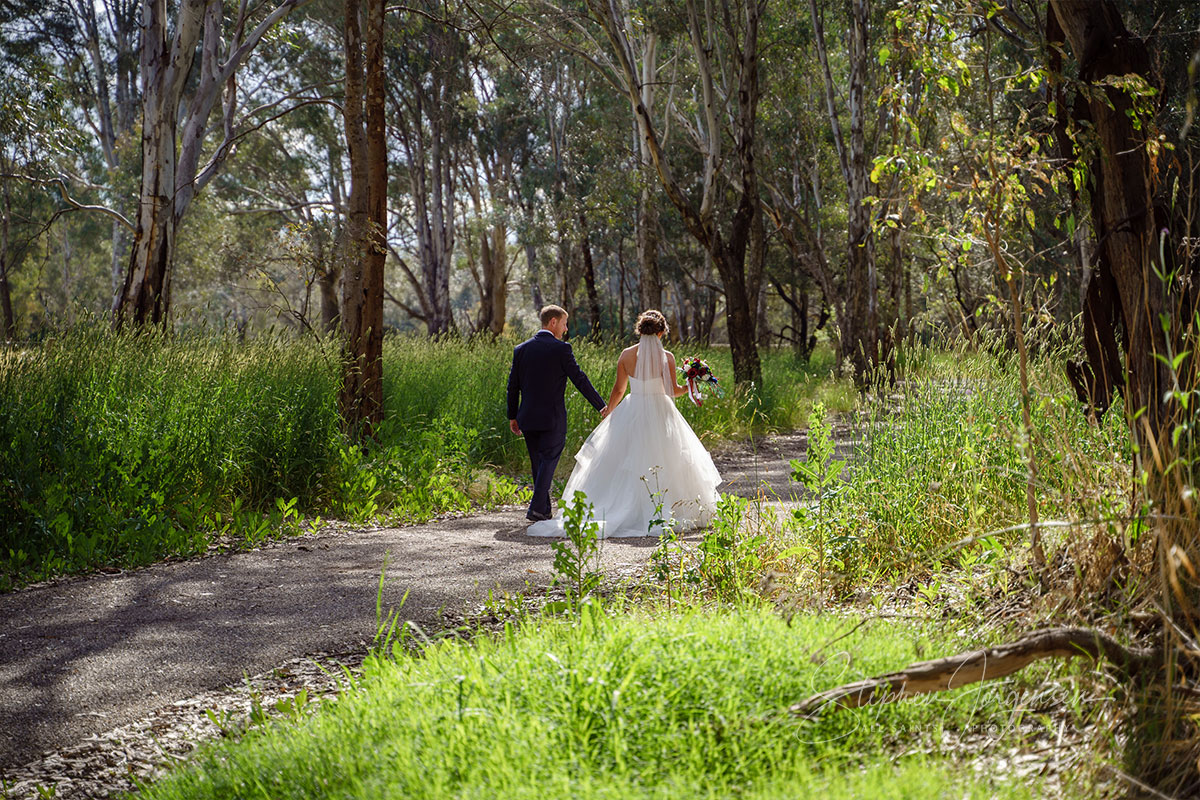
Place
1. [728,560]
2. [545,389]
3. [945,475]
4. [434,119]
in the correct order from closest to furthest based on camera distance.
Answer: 1. [728,560]
2. [945,475]
3. [545,389]
4. [434,119]

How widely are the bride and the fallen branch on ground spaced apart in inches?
194

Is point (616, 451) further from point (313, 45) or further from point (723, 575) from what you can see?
point (313, 45)

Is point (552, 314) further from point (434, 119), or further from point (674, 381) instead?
point (434, 119)

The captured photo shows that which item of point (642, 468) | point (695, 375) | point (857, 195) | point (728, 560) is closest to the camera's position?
point (728, 560)

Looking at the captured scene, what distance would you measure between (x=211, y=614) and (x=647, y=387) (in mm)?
4571

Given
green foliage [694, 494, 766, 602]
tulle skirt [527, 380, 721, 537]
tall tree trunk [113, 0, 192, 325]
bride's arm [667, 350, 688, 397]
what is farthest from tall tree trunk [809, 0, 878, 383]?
green foliage [694, 494, 766, 602]

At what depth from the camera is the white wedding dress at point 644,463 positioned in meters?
8.02

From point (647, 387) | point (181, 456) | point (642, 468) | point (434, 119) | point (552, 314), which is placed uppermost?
point (434, 119)

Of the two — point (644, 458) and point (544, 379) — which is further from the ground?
point (544, 379)

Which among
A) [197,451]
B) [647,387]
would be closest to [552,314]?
[647,387]

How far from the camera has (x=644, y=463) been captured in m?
8.27

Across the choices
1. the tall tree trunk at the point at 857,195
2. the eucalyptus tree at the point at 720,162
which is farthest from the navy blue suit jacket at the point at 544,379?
the tall tree trunk at the point at 857,195

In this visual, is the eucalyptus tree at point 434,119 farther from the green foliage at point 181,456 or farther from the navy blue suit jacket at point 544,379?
the navy blue suit jacket at point 544,379

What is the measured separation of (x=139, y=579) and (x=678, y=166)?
29168mm
